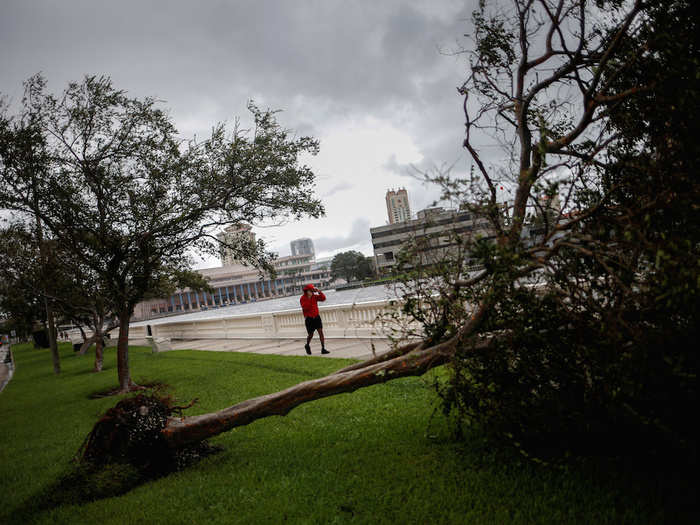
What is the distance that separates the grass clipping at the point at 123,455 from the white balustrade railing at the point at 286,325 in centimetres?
348

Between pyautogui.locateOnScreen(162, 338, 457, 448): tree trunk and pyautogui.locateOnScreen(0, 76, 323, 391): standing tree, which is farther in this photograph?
pyautogui.locateOnScreen(0, 76, 323, 391): standing tree

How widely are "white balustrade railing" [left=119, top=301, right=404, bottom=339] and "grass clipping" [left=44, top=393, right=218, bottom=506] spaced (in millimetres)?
3483

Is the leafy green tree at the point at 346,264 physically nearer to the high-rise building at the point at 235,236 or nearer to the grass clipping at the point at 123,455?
the high-rise building at the point at 235,236

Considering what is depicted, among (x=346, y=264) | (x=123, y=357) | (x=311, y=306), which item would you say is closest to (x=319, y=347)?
(x=311, y=306)

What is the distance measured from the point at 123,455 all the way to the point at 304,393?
203 centimetres

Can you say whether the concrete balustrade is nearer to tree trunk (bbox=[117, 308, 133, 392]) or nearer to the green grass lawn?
the green grass lawn

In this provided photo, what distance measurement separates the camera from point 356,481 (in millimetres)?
3654

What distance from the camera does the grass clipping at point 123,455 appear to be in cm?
424

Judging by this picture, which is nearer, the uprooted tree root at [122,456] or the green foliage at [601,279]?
the green foliage at [601,279]

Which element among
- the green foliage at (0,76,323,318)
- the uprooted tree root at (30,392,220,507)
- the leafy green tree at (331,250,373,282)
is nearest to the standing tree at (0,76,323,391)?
the green foliage at (0,76,323,318)

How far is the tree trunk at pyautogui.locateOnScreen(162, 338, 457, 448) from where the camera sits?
378cm

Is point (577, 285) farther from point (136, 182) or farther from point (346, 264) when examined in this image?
point (346, 264)

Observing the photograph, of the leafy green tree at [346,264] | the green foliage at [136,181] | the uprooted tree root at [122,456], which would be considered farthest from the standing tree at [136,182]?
the leafy green tree at [346,264]

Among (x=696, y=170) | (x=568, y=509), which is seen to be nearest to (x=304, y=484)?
(x=568, y=509)
